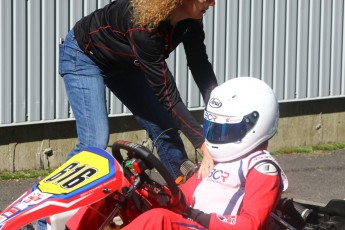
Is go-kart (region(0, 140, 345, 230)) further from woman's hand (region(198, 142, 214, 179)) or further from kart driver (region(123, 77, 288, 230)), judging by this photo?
woman's hand (region(198, 142, 214, 179))

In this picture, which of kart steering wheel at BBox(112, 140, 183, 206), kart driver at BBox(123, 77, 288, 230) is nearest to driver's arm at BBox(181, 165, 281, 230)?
kart driver at BBox(123, 77, 288, 230)

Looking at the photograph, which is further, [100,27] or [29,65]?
[29,65]

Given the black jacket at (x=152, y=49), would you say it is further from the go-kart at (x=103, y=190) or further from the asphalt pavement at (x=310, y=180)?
the asphalt pavement at (x=310, y=180)

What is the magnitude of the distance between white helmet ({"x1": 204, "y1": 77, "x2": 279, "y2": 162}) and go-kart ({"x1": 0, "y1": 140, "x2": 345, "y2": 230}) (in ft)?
1.46

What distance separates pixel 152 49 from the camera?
220 inches

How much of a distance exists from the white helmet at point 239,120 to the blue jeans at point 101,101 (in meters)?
1.08

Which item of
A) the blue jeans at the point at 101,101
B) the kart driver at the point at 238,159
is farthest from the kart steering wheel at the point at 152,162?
the blue jeans at the point at 101,101

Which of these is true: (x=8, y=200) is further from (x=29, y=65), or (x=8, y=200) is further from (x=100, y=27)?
(x=100, y=27)

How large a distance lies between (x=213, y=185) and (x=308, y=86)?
5349 millimetres

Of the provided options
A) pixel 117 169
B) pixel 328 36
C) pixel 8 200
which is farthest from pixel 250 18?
pixel 117 169

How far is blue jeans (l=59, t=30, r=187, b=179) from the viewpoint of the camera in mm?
6137

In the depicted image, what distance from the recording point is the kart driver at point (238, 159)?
479cm

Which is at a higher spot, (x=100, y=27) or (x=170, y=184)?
(x=100, y=27)

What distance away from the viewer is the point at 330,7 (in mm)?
10297
